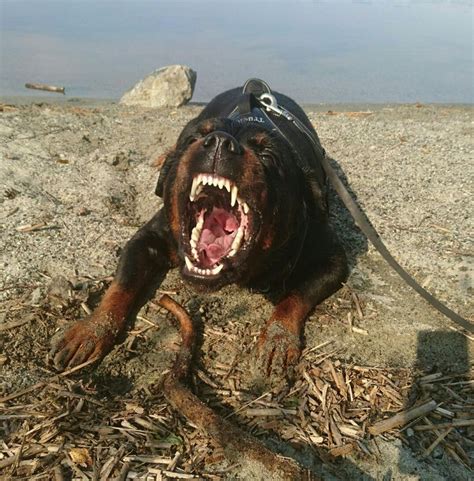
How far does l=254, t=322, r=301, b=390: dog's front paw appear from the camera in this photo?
9.02ft

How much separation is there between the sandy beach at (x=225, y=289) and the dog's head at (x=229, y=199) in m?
0.46

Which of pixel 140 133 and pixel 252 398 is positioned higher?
pixel 140 133

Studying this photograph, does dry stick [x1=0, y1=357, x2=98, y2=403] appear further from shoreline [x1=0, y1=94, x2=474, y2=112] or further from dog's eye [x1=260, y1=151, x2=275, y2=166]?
shoreline [x1=0, y1=94, x2=474, y2=112]

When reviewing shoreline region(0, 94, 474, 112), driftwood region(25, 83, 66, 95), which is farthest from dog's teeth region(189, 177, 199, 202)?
driftwood region(25, 83, 66, 95)

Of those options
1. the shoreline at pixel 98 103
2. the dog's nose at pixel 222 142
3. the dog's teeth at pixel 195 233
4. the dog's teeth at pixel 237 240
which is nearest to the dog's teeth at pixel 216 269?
the dog's teeth at pixel 237 240

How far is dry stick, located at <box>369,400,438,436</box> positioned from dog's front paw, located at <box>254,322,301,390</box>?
0.50 m

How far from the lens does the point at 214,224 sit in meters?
3.15

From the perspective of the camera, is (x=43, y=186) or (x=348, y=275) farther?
(x=43, y=186)

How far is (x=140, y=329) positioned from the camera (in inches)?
123

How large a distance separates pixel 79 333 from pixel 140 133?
170 inches

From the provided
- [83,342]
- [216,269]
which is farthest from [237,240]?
[83,342]

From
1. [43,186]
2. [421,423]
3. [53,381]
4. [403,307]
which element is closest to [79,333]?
[53,381]

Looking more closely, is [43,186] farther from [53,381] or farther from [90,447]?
[90,447]

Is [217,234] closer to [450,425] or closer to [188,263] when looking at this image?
[188,263]
